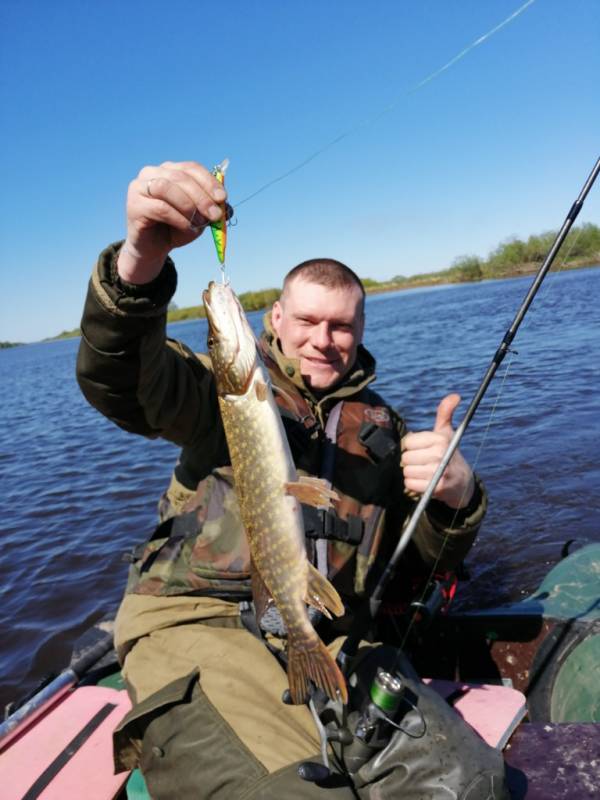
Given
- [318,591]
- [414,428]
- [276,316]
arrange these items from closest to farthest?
1. [318,591]
2. [276,316]
3. [414,428]

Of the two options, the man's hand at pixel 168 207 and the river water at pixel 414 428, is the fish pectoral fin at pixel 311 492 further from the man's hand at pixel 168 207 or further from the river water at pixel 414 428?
the river water at pixel 414 428

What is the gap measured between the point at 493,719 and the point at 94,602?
192 inches

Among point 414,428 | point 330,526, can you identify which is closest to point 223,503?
point 330,526

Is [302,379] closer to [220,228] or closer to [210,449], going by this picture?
[210,449]

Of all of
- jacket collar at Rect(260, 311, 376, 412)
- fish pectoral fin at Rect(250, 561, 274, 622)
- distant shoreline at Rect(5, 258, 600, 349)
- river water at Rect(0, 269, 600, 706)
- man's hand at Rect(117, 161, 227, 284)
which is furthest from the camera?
distant shoreline at Rect(5, 258, 600, 349)

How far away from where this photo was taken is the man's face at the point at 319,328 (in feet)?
10.7

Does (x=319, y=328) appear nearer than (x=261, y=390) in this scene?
No

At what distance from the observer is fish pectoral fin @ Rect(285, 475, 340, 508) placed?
2104 millimetres

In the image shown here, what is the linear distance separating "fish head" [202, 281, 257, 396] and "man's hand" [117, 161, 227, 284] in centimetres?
25

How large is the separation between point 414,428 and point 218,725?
8.58 metres

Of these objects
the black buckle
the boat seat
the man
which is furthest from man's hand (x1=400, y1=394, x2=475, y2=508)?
the boat seat

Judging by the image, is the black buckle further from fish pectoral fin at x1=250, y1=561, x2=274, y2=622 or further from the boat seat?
the boat seat

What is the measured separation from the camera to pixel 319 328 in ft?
10.7

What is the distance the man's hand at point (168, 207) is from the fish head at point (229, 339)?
253 millimetres
